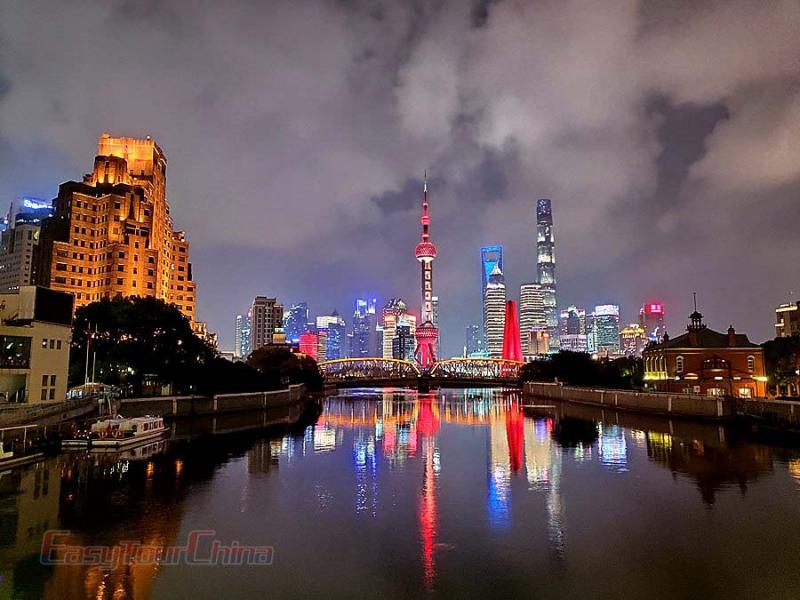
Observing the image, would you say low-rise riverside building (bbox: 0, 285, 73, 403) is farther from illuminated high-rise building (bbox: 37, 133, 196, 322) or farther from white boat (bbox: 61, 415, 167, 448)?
illuminated high-rise building (bbox: 37, 133, 196, 322)

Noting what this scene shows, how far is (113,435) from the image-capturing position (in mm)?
38938

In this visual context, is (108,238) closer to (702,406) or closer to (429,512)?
(702,406)

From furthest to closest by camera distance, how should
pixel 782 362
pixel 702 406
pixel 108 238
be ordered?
pixel 108 238 → pixel 782 362 → pixel 702 406

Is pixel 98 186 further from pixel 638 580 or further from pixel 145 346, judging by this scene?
pixel 638 580

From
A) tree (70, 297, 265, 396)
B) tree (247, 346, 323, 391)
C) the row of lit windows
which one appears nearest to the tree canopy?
tree (70, 297, 265, 396)

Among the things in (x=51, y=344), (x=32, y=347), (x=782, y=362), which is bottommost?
(x=782, y=362)

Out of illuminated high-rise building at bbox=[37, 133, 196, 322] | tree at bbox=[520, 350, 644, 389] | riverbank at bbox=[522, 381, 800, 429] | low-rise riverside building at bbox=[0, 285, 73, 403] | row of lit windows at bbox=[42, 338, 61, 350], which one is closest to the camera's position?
low-rise riverside building at bbox=[0, 285, 73, 403]

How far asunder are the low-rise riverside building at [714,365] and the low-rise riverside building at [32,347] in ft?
219

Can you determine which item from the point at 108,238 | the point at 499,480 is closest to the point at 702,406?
the point at 499,480

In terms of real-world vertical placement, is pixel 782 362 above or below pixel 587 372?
above

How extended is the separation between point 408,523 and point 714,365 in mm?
61915

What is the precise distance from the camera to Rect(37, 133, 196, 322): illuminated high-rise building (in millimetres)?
119062

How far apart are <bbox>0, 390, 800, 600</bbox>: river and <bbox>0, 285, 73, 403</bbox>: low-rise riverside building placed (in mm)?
12718

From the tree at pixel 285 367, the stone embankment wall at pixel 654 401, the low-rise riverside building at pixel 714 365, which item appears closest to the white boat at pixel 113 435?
the stone embankment wall at pixel 654 401
